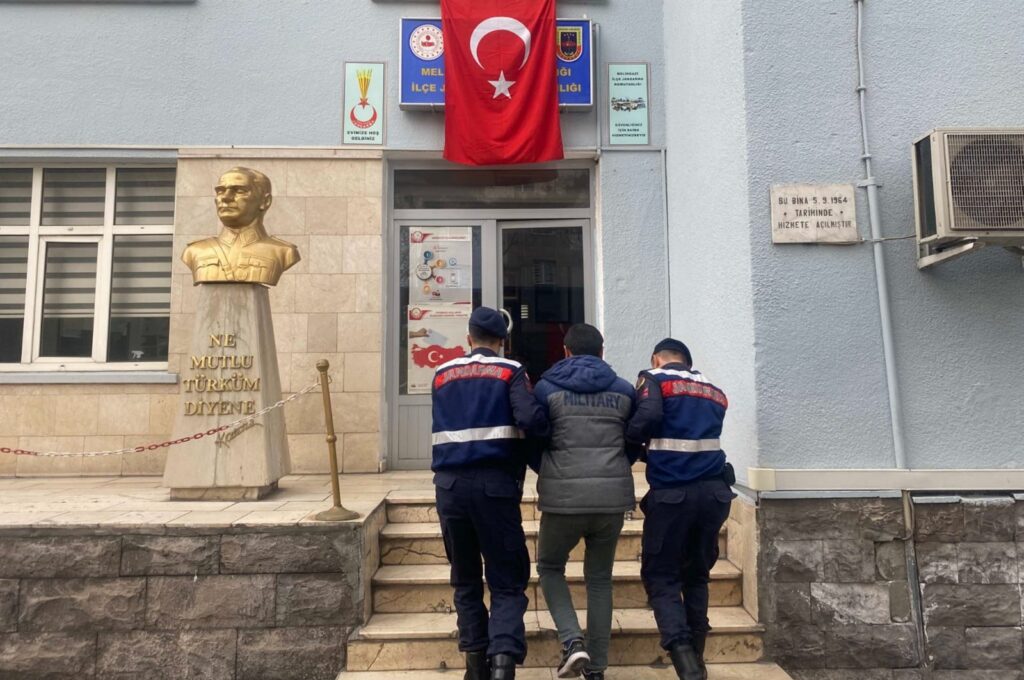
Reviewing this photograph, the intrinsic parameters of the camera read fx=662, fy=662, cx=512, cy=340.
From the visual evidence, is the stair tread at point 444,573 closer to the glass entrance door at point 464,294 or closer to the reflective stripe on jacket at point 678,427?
Answer: the reflective stripe on jacket at point 678,427

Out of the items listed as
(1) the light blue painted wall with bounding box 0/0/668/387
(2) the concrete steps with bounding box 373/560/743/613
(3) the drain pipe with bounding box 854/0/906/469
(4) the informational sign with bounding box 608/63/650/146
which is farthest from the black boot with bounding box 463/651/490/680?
(4) the informational sign with bounding box 608/63/650/146

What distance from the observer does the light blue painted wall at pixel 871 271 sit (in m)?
4.20

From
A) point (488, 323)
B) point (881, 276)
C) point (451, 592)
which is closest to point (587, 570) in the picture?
point (451, 592)

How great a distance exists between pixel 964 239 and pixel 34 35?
809cm

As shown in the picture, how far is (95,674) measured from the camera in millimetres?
3912

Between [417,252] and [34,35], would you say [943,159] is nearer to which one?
[417,252]

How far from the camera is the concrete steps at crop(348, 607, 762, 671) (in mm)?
3871

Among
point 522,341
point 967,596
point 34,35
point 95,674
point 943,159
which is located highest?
point 34,35

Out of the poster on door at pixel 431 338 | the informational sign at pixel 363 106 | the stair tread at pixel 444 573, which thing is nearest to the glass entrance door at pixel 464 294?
the poster on door at pixel 431 338

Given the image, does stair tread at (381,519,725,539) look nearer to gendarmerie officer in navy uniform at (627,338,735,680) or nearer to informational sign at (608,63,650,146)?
gendarmerie officer in navy uniform at (627,338,735,680)

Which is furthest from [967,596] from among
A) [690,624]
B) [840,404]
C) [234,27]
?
[234,27]

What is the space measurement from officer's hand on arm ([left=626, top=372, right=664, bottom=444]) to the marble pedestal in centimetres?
276

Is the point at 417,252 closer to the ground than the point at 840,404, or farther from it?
farther from it

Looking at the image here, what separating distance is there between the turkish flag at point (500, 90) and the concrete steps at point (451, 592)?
3.85m
